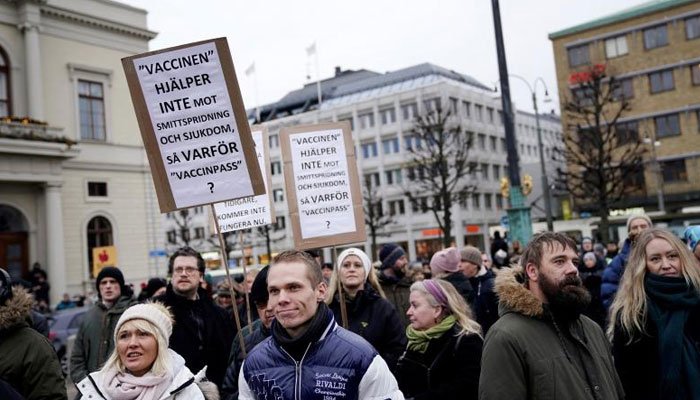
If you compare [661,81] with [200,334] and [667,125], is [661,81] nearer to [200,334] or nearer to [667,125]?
[667,125]

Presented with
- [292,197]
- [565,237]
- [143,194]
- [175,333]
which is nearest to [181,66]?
[292,197]

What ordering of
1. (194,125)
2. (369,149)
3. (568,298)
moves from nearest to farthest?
(568,298), (194,125), (369,149)

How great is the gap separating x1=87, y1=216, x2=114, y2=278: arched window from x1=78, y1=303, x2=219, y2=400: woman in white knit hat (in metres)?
29.1

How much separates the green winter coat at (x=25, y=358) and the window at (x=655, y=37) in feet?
164

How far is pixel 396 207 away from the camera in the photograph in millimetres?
66688

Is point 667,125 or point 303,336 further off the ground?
point 667,125

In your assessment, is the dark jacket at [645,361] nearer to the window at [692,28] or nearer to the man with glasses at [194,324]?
the man with glasses at [194,324]

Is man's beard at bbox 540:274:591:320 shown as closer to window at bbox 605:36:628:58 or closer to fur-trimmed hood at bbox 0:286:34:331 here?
fur-trimmed hood at bbox 0:286:34:331

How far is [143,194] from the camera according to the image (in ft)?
111

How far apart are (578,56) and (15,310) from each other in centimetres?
5093

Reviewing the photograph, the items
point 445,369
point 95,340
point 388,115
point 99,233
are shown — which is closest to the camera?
point 445,369

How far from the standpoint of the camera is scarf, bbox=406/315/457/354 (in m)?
4.34

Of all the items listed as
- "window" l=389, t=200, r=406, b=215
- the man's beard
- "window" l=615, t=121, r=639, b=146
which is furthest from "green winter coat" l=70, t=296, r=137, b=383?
"window" l=389, t=200, r=406, b=215

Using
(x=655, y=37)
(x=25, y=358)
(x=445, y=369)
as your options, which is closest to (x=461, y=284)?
(x=445, y=369)
